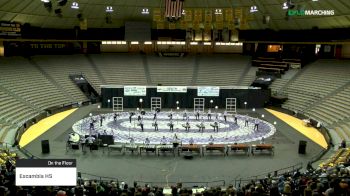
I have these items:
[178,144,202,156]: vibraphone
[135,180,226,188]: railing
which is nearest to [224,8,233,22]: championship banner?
[178,144,202,156]: vibraphone

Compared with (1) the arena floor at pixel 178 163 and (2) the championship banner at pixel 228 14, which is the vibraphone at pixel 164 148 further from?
(2) the championship banner at pixel 228 14

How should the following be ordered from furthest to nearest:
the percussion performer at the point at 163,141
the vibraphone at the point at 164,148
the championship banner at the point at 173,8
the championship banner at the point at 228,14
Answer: the championship banner at the point at 228,14 → the championship banner at the point at 173,8 → the percussion performer at the point at 163,141 → the vibraphone at the point at 164,148

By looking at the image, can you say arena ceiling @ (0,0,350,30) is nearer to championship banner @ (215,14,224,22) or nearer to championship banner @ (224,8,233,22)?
championship banner @ (224,8,233,22)

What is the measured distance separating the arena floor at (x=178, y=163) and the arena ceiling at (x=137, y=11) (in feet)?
46.9

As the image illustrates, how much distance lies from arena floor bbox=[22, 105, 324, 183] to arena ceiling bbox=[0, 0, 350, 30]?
1430 centimetres

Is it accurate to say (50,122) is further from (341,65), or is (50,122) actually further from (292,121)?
(341,65)

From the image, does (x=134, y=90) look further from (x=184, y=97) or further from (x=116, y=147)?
(x=116, y=147)

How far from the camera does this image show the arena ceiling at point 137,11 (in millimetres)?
36625

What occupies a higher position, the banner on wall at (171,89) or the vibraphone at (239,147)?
the banner on wall at (171,89)

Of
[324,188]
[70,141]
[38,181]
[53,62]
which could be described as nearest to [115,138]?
[70,141]

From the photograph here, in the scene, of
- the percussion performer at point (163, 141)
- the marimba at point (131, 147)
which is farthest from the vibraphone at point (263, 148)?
the marimba at point (131, 147)

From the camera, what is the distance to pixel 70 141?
27312 millimetres

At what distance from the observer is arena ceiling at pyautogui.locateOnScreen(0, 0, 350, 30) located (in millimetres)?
36625

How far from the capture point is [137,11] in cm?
4662
